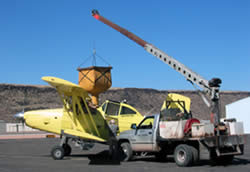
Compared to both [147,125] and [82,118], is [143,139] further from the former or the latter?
[82,118]

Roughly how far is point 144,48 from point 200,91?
17.1 ft

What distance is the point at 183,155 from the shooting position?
1123cm

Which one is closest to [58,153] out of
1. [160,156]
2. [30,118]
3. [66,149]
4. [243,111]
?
[66,149]

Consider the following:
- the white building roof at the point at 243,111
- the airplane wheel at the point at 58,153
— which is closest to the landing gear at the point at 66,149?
the airplane wheel at the point at 58,153

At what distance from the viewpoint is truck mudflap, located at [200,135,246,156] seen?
10.8m

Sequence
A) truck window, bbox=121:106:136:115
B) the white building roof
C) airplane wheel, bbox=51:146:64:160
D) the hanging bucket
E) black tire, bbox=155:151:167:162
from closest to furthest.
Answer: black tire, bbox=155:151:167:162, airplane wheel, bbox=51:146:64:160, truck window, bbox=121:106:136:115, the hanging bucket, the white building roof

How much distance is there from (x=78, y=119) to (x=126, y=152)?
2.96 m

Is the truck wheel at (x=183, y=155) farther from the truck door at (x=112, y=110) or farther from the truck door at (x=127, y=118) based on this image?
the truck door at (x=112, y=110)

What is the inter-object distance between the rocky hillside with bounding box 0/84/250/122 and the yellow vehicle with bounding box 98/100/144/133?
56.1m

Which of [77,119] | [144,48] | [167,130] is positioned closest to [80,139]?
[77,119]

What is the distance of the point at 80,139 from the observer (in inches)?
561

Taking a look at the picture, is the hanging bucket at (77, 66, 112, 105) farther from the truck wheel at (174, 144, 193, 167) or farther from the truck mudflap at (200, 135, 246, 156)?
the truck mudflap at (200, 135, 246, 156)

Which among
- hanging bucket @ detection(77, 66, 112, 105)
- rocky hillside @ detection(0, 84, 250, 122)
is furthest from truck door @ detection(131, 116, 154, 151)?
rocky hillside @ detection(0, 84, 250, 122)

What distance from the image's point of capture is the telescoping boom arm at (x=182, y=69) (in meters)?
13.6
